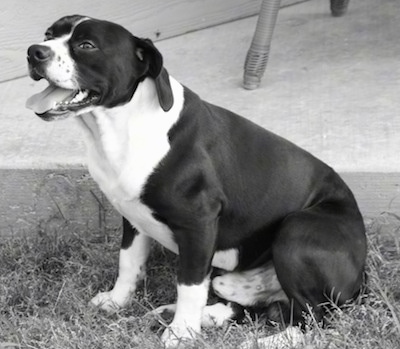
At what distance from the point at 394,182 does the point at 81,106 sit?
1.40 meters

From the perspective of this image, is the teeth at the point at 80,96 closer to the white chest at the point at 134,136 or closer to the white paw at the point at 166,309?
the white chest at the point at 134,136

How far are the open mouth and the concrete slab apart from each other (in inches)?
33.8

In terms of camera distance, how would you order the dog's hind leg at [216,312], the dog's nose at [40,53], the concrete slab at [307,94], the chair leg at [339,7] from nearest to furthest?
the dog's nose at [40,53] → the dog's hind leg at [216,312] → the concrete slab at [307,94] → the chair leg at [339,7]

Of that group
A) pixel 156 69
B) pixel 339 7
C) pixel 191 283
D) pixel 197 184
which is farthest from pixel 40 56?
pixel 339 7

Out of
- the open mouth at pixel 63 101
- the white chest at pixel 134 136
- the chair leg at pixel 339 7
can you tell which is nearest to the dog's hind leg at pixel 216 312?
the white chest at pixel 134 136

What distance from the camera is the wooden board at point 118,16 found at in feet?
15.6

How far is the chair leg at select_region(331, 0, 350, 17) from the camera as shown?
16.9ft

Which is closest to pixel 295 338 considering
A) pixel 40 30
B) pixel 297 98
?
pixel 297 98

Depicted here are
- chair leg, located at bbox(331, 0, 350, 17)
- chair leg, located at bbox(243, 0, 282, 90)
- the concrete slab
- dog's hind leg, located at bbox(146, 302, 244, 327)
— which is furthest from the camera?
chair leg, located at bbox(331, 0, 350, 17)

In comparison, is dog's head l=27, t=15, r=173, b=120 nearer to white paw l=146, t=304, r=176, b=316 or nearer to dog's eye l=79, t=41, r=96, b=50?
dog's eye l=79, t=41, r=96, b=50

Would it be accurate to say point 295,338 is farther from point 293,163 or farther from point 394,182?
point 394,182

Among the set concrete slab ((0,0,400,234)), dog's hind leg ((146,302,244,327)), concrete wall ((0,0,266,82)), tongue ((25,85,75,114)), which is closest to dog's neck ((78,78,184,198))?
tongue ((25,85,75,114))

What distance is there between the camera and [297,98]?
4.37 metres

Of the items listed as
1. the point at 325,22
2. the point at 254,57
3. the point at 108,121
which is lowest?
the point at 325,22
